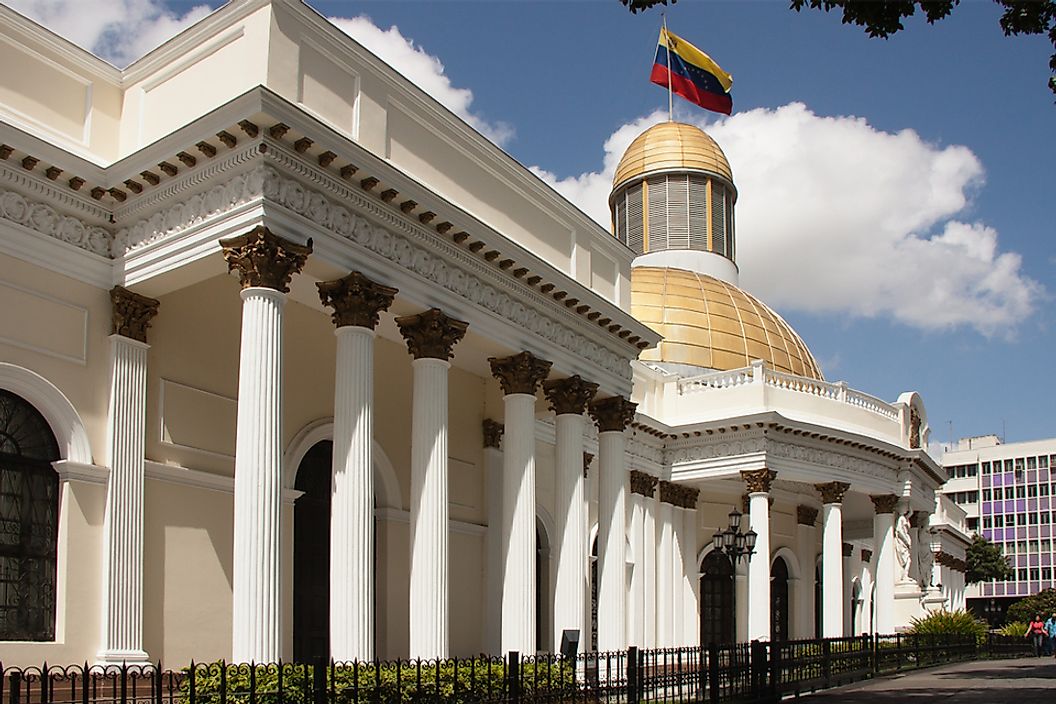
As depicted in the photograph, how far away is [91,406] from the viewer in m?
15.4

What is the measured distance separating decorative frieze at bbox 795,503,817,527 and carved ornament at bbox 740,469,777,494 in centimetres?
694

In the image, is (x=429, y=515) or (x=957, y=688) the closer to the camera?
(x=429, y=515)

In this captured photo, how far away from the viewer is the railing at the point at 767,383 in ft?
107

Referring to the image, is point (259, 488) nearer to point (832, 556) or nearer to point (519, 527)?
point (519, 527)

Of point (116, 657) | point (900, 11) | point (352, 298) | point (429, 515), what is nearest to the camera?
point (900, 11)

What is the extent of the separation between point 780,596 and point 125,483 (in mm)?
26830

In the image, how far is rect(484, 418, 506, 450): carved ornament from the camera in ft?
75.4

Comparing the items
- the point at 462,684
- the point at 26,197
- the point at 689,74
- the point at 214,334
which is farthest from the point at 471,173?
the point at 689,74

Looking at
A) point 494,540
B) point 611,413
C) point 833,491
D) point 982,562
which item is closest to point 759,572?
point 833,491

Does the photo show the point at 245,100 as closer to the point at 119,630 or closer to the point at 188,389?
the point at 188,389

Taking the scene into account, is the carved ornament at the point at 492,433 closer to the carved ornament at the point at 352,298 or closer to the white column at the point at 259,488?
the carved ornament at the point at 352,298

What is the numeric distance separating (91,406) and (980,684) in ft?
53.4

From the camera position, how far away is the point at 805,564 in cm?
3803

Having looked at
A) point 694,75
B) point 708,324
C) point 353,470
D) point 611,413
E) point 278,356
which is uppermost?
point 694,75
